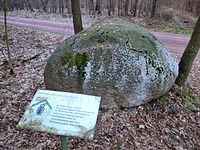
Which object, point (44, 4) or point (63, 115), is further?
point (44, 4)

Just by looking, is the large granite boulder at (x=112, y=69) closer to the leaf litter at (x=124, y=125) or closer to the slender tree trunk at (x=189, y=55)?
the leaf litter at (x=124, y=125)

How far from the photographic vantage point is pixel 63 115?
10.5 feet

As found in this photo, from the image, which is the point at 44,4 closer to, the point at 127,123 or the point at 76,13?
the point at 76,13

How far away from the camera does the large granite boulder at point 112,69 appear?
5168mm

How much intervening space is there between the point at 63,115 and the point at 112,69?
7.17 feet

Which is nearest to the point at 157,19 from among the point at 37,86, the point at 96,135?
the point at 37,86

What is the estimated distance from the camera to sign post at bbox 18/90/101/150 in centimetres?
305

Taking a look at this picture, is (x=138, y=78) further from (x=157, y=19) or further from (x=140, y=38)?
(x=157, y=19)

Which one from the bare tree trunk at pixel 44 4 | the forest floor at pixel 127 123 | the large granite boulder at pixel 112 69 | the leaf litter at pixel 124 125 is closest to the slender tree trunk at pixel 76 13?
the forest floor at pixel 127 123

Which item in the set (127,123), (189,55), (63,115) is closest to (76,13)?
(189,55)

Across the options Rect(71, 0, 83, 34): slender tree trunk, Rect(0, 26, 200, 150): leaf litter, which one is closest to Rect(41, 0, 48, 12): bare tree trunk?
Rect(71, 0, 83, 34): slender tree trunk

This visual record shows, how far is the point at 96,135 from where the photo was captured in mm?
4742

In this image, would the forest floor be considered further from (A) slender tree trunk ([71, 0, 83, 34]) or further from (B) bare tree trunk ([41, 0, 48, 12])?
(B) bare tree trunk ([41, 0, 48, 12])

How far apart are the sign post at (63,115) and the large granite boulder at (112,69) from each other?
1.77 m
